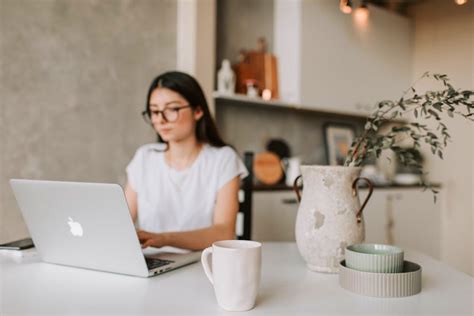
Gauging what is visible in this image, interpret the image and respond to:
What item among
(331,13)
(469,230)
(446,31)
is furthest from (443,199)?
(331,13)

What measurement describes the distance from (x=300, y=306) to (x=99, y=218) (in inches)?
18.5

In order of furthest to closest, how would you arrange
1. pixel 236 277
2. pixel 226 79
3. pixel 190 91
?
pixel 226 79 < pixel 190 91 < pixel 236 277

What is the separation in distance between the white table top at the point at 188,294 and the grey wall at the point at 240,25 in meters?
2.21

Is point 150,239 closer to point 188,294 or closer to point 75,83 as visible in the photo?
point 188,294

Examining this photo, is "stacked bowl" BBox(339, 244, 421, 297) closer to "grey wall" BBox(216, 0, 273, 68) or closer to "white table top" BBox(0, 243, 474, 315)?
"white table top" BBox(0, 243, 474, 315)

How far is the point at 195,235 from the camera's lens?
1451 mm

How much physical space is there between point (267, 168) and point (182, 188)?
1291 millimetres

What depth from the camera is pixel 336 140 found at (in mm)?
3879

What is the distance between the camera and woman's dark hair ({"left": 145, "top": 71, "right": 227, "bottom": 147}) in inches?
73.8

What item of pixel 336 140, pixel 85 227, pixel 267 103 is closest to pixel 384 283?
pixel 85 227

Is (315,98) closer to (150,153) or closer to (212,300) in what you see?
(150,153)

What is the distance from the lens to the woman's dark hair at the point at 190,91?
6.15ft

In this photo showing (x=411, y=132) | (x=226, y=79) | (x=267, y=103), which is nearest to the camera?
(x=411, y=132)

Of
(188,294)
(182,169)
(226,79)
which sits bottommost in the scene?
(188,294)
